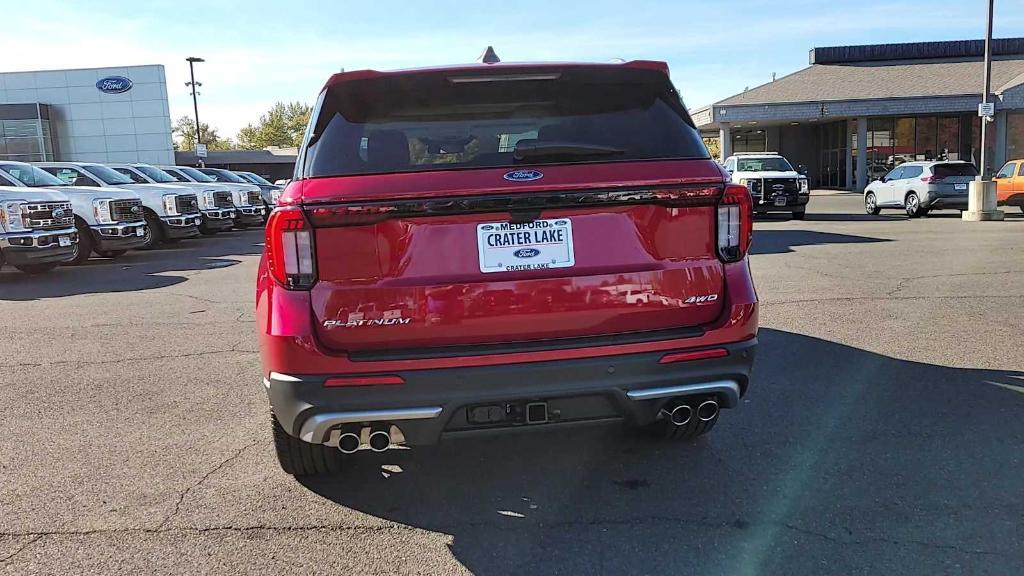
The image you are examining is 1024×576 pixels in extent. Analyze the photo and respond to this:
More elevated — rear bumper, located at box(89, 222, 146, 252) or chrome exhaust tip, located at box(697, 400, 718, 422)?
rear bumper, located at box(89, 222, 146, 252)

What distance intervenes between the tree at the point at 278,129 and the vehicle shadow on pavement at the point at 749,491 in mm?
88710

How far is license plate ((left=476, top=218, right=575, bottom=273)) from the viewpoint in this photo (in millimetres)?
3018

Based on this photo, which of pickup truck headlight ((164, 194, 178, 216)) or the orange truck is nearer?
pickup truck headlight ((164, 194, 178, 216))

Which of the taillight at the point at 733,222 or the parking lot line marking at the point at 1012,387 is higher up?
the taillight at the point at 733,222

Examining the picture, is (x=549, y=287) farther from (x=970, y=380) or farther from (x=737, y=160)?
(x=737, y=160)

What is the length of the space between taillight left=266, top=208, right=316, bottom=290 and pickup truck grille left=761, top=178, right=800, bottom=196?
1845 centimetres

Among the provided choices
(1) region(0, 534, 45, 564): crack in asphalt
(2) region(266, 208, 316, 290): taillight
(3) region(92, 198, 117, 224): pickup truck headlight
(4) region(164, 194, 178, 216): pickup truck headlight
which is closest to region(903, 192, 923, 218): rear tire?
(4) region(164, 194, 178, 216): pickup truck headlight

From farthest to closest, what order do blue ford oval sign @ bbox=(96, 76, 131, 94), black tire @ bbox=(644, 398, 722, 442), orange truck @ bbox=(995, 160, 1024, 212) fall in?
blue ford oval sign @ bbox=(96, 76, 131, 94) → orange truck @ bbox=(995, 160, 1024, 212) → black tire @ bbox=(644, 398, 722, 442)

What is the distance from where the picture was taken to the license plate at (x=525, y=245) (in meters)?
3.02

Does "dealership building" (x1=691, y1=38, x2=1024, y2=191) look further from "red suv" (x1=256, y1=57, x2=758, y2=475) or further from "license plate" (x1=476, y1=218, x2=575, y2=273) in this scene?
"license plate" (x1=476, y1=218, x2=575, y2=273)

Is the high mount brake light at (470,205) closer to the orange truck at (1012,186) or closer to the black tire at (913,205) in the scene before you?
the black tire at (913,205)

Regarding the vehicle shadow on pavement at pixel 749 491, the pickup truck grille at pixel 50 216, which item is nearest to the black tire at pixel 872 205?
the vehicle shadow on pavement at pixel 749 491

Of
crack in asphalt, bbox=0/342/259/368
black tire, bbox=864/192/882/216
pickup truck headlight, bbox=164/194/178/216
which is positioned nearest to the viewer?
crack in asphalt, bbox=0/342/259/368

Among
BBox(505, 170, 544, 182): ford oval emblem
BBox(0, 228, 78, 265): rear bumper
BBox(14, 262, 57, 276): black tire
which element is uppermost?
BBox(505, 170, 544, 182): ford oval emblem
